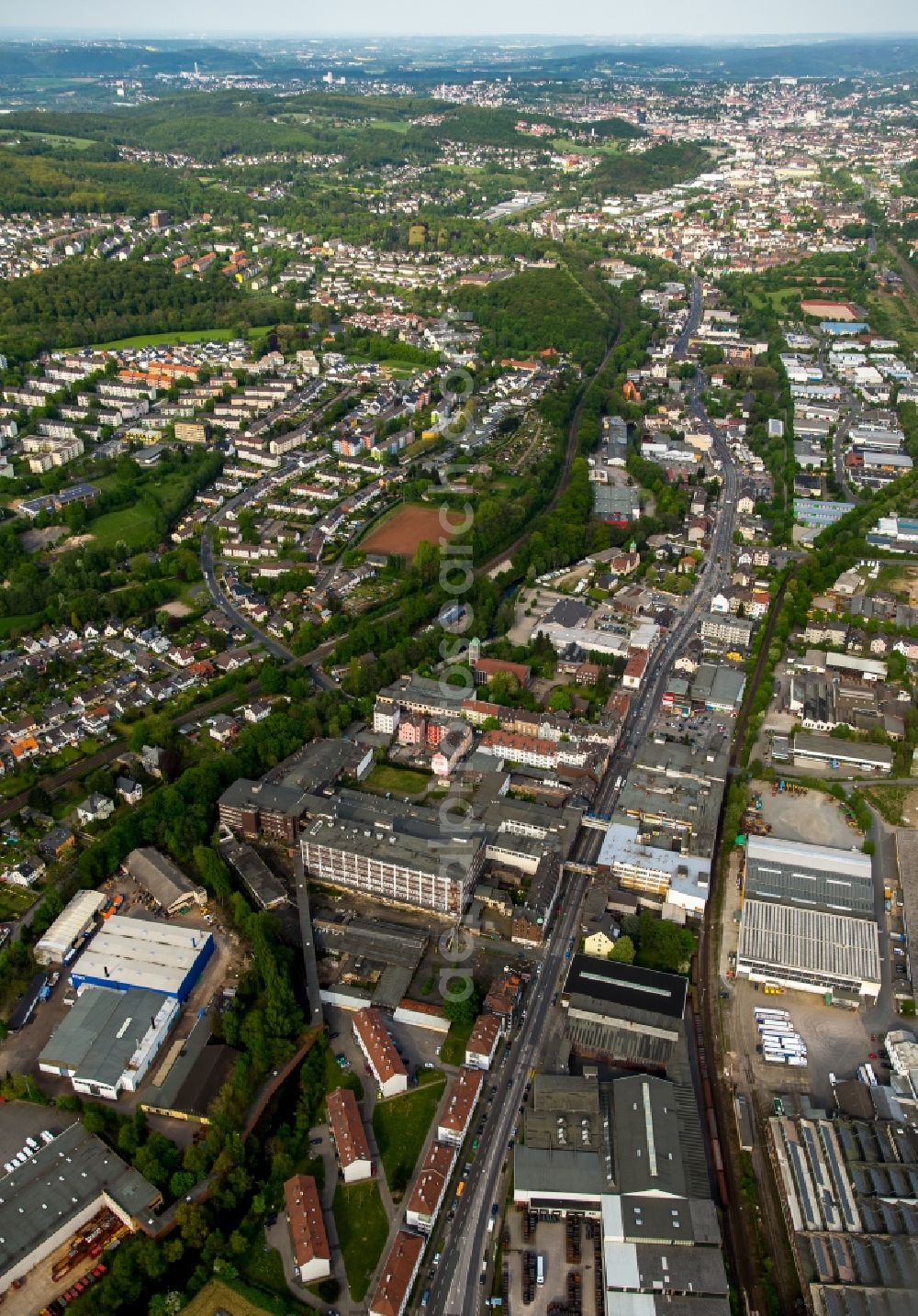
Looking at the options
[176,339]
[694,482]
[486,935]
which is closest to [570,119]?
[176,339]

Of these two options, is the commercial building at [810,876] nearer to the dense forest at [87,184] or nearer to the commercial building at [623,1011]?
the commercial building at [623,1011]

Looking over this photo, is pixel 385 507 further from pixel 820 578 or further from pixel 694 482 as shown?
pixel 820 578

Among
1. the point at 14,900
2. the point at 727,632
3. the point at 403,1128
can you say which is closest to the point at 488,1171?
the point at 403,1128

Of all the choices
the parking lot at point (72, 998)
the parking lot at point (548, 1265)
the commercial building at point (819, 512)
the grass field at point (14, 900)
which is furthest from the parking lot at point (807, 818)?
the grass field at point (14, 900)

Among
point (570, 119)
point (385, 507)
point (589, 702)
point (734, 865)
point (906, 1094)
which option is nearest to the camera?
point (906, 1094)

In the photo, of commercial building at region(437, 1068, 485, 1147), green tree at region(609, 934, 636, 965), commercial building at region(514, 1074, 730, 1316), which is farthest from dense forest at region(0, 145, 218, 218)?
commercial building at region(514, 1074, 730, 1316)

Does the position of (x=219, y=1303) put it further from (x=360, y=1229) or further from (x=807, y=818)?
(x=807, y=818)
